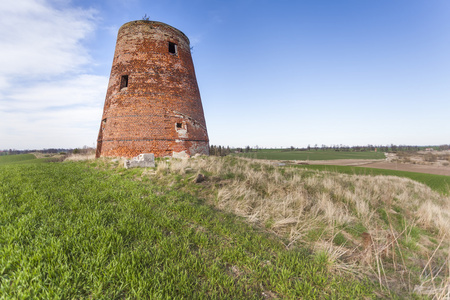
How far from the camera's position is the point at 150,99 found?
32.9 ft

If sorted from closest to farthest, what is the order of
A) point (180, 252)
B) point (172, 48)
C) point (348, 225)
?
point (180, 252)
point (348, 225)
point (172, 48)

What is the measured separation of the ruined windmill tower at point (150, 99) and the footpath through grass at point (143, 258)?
21.3 feet

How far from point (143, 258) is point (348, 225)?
4746mm

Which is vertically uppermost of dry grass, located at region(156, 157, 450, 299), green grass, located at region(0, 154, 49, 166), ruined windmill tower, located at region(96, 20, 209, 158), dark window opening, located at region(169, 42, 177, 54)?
dark window opening, located at region(169, 42, 177, 54)

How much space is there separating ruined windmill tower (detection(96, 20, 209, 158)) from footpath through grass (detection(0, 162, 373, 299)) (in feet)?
21.3

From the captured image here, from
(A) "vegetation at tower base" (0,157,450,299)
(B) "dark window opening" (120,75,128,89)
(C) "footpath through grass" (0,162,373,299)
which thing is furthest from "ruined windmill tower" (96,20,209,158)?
(C) "footpath through grass" (0,162,373,299)

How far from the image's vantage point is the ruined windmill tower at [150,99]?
9914mm

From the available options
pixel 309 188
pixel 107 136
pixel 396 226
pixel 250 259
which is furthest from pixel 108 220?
pixel 107 136

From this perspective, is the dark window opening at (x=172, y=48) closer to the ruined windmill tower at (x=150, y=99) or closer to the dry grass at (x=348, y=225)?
the ruined windmill tower at (x=150, y=99)

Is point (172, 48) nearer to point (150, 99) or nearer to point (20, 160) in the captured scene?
point (150, 99)

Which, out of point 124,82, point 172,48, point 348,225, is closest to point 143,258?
point 348,225

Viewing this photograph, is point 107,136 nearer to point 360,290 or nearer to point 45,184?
point 45,184

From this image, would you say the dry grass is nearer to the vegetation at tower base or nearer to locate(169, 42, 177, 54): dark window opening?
the vegetation at tower base

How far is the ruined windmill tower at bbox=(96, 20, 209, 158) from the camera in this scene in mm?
9914
